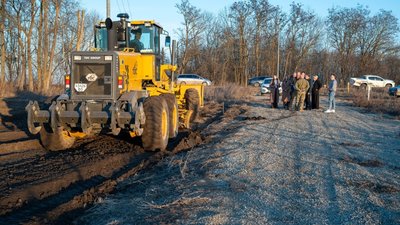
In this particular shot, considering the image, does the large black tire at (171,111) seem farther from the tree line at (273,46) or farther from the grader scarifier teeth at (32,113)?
the tree line at (273,46)

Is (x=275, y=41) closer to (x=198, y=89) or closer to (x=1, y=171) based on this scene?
(x=198, y=89)

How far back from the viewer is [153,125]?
9.60 meters

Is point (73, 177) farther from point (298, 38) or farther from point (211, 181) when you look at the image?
point (298, 38)

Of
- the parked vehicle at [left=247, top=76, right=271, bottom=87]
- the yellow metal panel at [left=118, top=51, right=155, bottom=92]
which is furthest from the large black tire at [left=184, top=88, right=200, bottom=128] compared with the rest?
the parked vehicle at [left=247, top=76, right=271, bottom=87]

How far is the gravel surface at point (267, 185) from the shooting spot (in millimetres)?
5367

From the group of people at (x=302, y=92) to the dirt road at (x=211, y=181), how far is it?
6987 mm

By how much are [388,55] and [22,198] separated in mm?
60771

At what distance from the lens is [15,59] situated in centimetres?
4306

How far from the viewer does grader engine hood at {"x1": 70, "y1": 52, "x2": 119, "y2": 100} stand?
32.3 feet

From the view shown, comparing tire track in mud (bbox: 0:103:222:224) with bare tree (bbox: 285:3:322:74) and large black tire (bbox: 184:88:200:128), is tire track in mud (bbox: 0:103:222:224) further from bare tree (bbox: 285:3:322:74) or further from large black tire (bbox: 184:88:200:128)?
bare tree (bbox: 285:3:322:74)

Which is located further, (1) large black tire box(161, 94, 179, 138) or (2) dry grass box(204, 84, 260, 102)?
(2) dry grass box(204, 84, 260, 102)

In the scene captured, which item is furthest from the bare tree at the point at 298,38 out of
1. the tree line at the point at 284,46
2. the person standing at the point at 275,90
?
the person standing at the point at 275,90

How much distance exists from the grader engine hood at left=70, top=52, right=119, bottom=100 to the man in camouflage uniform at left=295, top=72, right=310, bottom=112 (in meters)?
10.9

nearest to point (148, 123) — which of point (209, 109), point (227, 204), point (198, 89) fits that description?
point (227, 204)
